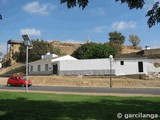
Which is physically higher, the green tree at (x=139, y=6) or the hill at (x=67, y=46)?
the hill at (x=67, y=46)

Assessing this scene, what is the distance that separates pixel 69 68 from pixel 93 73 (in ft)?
15.3

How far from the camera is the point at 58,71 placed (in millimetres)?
55875

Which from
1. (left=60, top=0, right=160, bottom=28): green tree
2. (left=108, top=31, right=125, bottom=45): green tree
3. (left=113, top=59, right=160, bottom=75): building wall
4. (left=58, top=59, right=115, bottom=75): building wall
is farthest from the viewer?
(left=108, top=31, right=125, bottom=45): green tree

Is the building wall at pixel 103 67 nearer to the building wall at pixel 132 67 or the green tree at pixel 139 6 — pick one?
the building wall at pixel 132 67

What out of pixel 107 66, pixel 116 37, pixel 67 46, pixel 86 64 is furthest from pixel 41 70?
pixel 116 37

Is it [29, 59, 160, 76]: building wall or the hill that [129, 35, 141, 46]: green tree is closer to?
the hill

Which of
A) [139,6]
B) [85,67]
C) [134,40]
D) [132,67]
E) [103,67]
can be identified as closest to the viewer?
[139,6]

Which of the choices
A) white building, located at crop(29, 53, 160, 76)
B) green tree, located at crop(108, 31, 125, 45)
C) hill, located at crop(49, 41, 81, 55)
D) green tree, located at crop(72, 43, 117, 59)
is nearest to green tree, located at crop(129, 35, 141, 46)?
green tree, located at crop(108, 31, 125, 45)

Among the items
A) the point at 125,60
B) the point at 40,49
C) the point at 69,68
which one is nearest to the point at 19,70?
the point at 40,49

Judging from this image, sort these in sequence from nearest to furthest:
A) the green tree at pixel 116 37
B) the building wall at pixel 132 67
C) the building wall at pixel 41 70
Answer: the building wall at pixel 132 67
the building wall at pixel 41 70
the green tree at pixel 116 37

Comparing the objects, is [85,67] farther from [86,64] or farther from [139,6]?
[139,6]

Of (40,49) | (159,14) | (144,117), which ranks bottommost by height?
(144,117)

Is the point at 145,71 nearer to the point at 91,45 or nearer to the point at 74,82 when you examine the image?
the point at 74,82

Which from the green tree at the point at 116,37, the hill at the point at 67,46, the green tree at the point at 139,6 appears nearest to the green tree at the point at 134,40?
the green tree at the point at 116,37
